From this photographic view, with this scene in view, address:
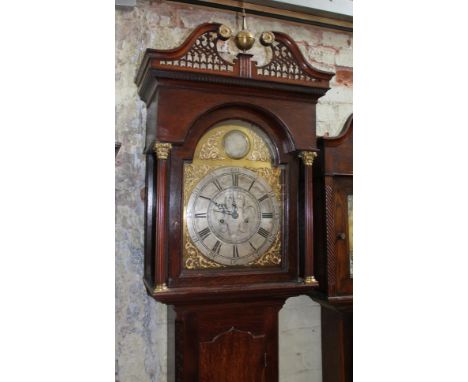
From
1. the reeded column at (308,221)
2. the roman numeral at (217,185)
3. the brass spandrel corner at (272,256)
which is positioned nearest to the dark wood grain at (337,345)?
the reeded column at (308,221)

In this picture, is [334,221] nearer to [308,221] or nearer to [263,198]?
[308,221]

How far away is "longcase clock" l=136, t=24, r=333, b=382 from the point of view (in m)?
1.43

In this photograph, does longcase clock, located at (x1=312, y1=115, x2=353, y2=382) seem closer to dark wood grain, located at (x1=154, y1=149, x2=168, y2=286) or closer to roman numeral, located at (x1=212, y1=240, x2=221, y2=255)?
roman numeral, located at (x1=212, y1=240, x2=221, y2=255)

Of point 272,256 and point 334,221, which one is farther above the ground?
point 334,221

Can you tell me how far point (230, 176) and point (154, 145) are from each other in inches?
12.3

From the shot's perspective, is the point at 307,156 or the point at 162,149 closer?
the point at 162,149

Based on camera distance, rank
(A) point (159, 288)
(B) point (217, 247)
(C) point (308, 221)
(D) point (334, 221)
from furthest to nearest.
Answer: (D) point (334, 221) < (C) point (308, 221) < (B) point (217, 247) < (A) point (159, 288)

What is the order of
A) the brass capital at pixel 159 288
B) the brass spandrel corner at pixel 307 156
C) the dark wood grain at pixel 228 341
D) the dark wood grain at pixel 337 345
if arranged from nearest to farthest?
the brass capital at pixel 159 288
the dark wood grain at pixel 228 341
the brass spandrel corner at pixel 307 156
the dark wood grain at pixel 337 345

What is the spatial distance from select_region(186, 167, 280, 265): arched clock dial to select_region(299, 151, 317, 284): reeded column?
5.1 inches

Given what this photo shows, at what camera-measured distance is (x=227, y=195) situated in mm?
1506

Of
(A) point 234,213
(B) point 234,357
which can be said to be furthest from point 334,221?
(B) point 234,357

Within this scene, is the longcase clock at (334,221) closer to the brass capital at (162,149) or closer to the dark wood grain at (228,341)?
the dark wood grain at (228,341)

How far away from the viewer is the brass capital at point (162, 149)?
55.5 inches

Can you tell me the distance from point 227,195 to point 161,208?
26cm
